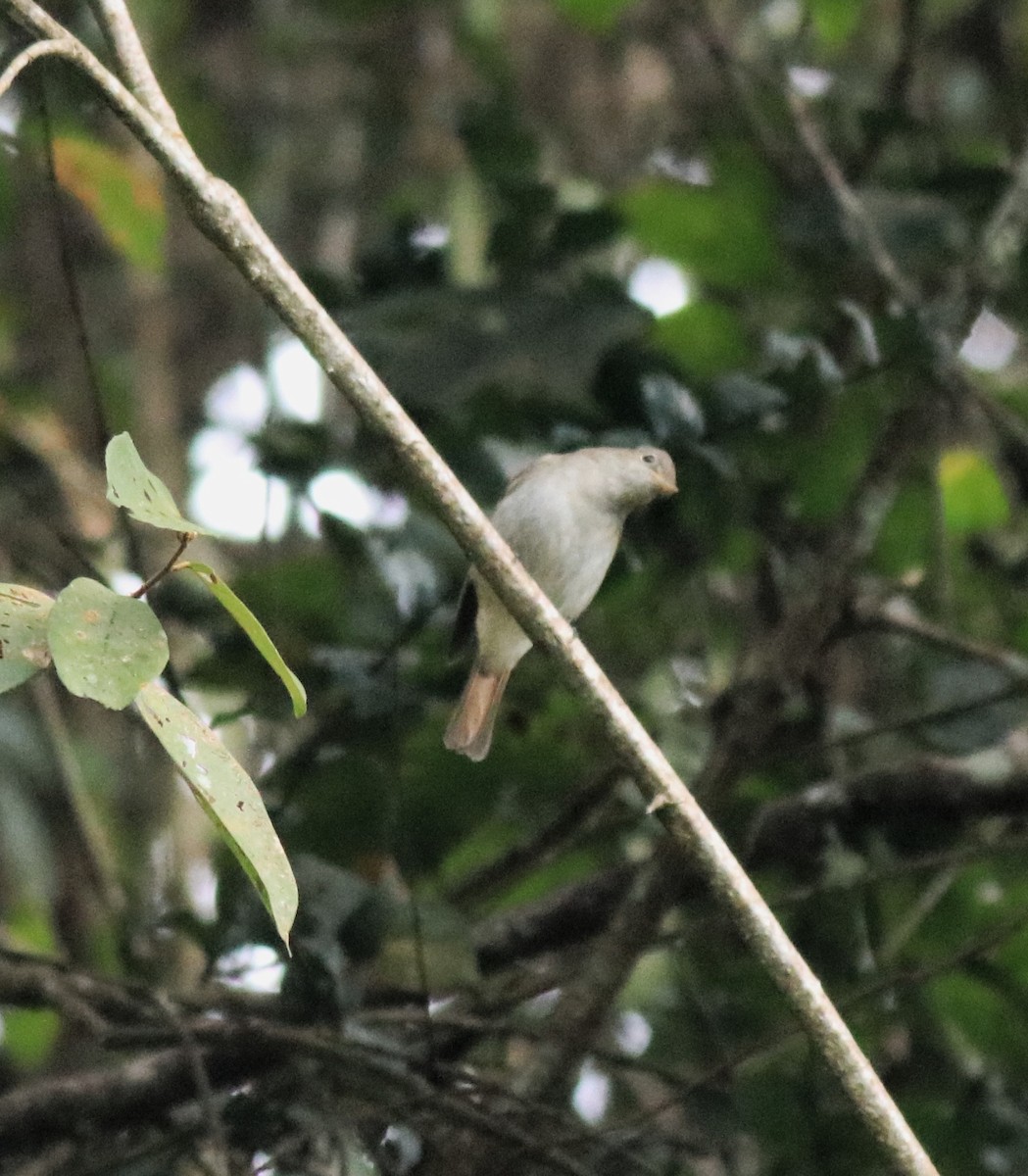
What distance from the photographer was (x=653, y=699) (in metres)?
3.91

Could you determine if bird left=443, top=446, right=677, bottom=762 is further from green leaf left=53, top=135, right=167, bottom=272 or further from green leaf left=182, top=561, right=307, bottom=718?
green leaf left=182, top=561, right=307, bottom=718

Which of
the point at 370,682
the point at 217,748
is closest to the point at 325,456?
the point at 370,682

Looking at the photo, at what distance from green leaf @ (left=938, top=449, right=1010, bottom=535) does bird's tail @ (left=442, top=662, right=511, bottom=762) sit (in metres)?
1.31

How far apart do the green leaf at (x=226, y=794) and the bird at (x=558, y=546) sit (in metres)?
1.83

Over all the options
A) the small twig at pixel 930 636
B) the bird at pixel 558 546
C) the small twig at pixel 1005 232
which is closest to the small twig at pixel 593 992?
the bird at pixel 558 546

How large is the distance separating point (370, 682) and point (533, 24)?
4085 millimetres

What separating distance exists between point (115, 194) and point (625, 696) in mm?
1673

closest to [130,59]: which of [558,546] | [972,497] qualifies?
[558,546]

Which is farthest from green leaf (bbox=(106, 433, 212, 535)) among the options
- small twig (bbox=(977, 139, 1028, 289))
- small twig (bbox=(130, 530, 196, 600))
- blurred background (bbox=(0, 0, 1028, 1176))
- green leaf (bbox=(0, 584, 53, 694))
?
small twig (bbox=(977, 139, 1028, 289))

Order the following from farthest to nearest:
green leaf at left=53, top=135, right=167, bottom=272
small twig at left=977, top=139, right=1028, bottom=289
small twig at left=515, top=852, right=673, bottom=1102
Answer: green leaf at left=53, top=135, right=167, bottom=272 → small twig at left=977, top=139, right=1028, bottom=289 → small twig at left=515, top=852, right=673, bottom=1102

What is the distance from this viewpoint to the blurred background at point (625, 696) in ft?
10.4

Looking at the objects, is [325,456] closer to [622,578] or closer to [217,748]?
[622,578]

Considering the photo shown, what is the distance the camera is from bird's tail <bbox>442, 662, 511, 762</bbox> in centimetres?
350

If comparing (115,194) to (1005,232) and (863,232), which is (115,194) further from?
(1005,232)
